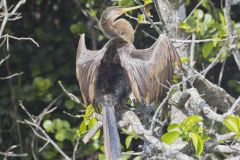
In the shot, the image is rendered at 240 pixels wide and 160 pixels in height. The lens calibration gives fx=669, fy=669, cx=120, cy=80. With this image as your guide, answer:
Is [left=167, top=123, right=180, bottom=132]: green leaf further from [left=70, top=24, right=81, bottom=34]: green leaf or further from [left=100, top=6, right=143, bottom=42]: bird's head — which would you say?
[left=70, top=24, right=81, bottom=34]: green leaf

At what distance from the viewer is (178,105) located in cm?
288

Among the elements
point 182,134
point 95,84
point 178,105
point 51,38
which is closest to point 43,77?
point 51,38

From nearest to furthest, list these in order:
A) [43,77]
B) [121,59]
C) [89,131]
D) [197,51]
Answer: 1. [89,131]
2. [121,59]
3. [197,51]
4. [43,77]

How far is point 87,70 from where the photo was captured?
9.96ft

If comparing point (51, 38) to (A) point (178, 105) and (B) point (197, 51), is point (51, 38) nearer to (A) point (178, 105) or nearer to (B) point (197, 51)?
(B) point (197, 51)

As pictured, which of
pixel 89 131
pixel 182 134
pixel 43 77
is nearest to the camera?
pixel 182 134

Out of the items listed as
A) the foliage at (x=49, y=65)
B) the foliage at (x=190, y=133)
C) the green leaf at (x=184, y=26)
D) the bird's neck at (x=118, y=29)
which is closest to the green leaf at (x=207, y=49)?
the green leaf at (x=184, y=26)

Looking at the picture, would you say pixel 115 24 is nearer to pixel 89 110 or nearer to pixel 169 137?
pixel 89 110

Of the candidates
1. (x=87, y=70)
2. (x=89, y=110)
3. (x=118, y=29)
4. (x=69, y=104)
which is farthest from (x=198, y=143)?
(x=69, y=104)

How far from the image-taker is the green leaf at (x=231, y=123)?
90.4 inches

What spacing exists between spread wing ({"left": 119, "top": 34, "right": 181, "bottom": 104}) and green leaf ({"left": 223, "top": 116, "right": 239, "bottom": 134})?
55 cm

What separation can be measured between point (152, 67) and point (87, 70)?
0.32 metres

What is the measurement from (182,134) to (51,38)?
2325 millimetres

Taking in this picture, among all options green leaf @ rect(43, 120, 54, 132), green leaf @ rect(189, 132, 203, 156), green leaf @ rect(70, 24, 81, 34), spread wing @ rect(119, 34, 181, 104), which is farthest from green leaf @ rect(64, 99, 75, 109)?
green leaf @ rect(189, 132, 203, 156)
